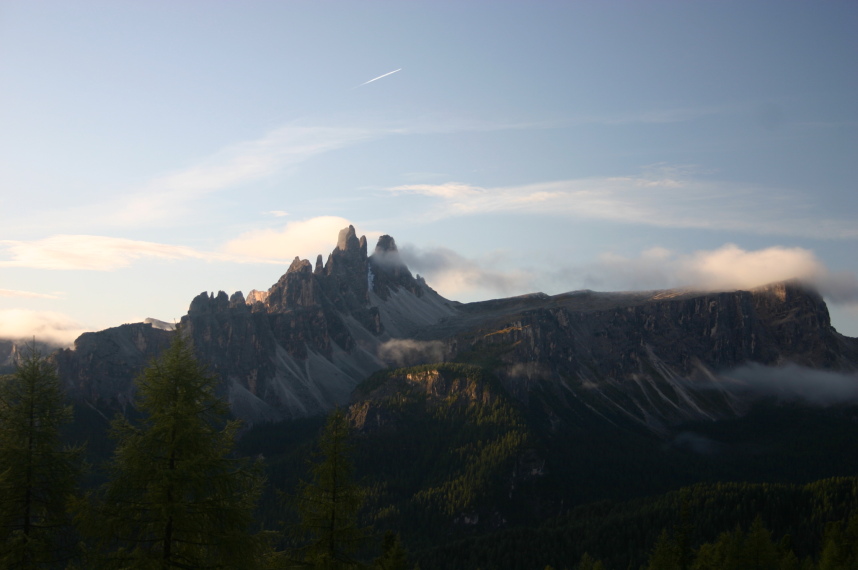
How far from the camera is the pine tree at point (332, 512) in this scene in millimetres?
38812

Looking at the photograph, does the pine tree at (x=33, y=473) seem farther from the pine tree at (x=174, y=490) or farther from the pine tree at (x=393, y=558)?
the pine tree at (x=393, y=558)

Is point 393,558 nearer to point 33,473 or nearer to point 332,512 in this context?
point 332,512

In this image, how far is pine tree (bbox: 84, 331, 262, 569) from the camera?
99.0 feet

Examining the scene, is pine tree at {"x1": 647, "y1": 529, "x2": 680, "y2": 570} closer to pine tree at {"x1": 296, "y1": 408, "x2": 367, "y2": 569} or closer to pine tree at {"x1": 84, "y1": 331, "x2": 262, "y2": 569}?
pine tree at {"x1": 296, "y1": 408, "x2": 367, "y2": 569}

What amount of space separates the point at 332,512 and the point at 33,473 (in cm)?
1327

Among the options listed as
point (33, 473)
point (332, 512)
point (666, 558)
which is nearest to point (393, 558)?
point (332, 512)

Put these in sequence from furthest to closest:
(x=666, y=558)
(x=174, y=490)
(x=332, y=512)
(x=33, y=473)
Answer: (x=666, y=558) < (x=332, y=512) < (x=33, y=473) < (x=174, y=490)

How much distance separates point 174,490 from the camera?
3039 cm

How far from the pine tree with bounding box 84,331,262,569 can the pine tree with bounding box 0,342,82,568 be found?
2769mm

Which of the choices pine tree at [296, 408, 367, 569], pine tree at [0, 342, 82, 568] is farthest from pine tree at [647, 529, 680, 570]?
pine tree at [0, 342, 82, 568]

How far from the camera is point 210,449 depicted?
31453 millimetres

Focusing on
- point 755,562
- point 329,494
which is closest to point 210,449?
point 329,494

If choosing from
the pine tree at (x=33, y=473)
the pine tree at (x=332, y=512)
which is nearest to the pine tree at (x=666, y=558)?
the pine tree at (x=332, y=512)

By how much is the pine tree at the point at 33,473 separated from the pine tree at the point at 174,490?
2.77m
